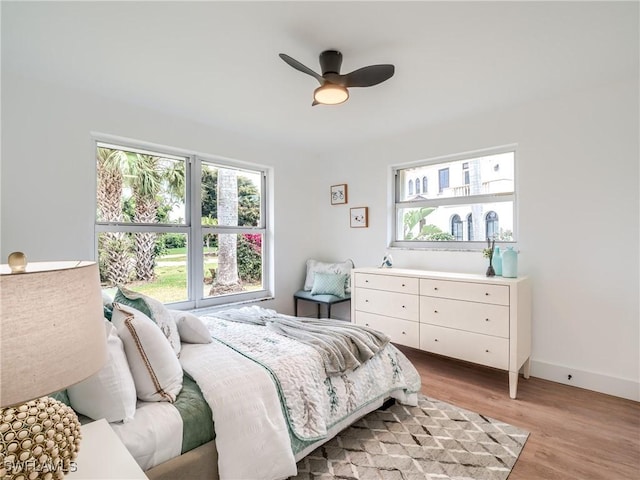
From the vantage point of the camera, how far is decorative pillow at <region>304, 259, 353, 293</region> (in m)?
4.04

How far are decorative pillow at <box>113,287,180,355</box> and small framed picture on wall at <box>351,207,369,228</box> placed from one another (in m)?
2.73

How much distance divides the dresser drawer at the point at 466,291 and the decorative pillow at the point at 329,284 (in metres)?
1.19

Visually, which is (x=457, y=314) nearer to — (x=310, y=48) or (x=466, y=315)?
(x=466, y=315)

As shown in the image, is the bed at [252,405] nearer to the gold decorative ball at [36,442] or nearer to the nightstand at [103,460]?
the nightstand at [103,460]

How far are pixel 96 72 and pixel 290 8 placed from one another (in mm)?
1595

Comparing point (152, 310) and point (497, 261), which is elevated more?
point (497, 261)

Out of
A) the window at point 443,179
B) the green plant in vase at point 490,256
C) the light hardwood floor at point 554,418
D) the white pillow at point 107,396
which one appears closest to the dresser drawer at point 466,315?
the green plant in vase at point 490,256

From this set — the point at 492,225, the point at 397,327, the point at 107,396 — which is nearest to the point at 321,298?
the point at 397,327

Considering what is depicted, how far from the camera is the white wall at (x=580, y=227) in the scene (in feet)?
8.15

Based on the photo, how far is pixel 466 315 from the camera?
2734 millimetres

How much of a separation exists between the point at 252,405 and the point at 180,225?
239 centimetres

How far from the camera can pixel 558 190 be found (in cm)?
278

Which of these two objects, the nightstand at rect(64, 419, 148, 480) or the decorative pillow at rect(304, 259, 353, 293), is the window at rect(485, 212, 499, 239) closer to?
the decorative pillow at rect(304, 259, 353, 293)

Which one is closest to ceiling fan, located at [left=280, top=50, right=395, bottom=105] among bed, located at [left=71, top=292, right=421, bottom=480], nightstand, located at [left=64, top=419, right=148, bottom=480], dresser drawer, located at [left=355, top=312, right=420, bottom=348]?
bed, located at [left=71, top=292, right=421, bottom=480]
